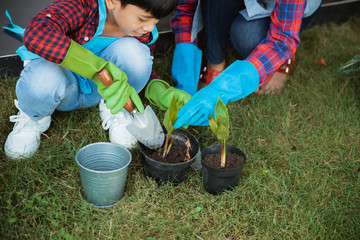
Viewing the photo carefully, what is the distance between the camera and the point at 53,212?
132 centimetres

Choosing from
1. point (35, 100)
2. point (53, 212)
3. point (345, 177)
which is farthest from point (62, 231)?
point (345, 177)

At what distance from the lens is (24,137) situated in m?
1.54

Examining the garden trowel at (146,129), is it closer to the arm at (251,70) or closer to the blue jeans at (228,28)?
the arm at (251,70)

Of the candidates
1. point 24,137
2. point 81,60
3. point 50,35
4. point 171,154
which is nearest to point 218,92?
point 171,154

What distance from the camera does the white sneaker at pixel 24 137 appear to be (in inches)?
60.3

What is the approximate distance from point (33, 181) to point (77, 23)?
626mm

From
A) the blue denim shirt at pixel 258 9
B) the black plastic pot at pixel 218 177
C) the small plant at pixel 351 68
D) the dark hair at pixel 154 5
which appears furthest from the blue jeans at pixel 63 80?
the small plant at pixel 351 68

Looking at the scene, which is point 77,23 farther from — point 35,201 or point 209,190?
point 209,190

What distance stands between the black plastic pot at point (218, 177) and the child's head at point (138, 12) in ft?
1.81

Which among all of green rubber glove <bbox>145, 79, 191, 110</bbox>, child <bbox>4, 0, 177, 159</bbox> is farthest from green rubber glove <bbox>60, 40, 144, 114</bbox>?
green rubber glove <bbox>145, 79, 191, 110</bbox>

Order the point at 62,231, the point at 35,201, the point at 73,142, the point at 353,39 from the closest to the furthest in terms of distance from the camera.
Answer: the point at 62,231
the point at 35,201
the point at 73,142
the point at 353,39

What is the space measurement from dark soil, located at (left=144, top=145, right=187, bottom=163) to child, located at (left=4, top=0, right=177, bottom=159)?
18cm

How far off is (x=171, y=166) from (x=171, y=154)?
4.9 inches

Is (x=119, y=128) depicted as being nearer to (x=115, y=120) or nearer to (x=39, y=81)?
(x=115, y=120)
